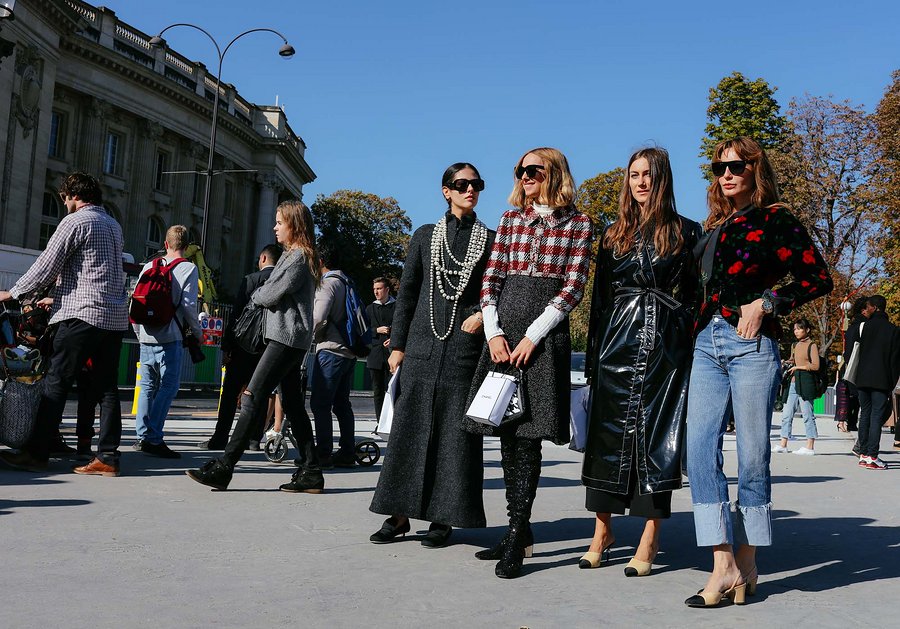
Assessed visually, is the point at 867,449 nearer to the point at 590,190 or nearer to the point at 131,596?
the point at 131,596

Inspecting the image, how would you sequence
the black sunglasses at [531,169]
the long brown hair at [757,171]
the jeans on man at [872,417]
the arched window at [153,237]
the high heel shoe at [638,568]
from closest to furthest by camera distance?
the long brown hair at [757,171], the high heel shoe at [638,568], the black sunglasses at [531,169], the jeans on man at [872,417], the arched window at [153,237]

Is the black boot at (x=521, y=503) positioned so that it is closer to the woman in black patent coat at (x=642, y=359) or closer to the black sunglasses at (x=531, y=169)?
the woman in black patent coat at (x=642, y=359)

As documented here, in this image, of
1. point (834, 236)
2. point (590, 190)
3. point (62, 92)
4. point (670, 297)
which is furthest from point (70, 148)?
point (670, 297)

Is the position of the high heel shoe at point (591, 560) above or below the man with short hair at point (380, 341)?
below

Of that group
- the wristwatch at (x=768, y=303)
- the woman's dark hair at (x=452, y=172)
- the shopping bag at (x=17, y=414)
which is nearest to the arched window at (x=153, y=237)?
the shopping bag at (x=17, y=414)

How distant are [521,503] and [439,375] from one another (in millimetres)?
893

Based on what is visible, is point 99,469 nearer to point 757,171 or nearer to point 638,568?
point 638,568

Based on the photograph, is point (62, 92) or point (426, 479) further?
point (62, 92)

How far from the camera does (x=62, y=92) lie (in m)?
45.2

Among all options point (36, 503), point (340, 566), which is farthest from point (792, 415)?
point (36, 503)

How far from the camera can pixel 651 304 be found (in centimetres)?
459

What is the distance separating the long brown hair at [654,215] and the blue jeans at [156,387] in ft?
17.0

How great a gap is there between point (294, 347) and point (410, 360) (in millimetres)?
1803

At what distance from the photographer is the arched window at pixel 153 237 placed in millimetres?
51531
